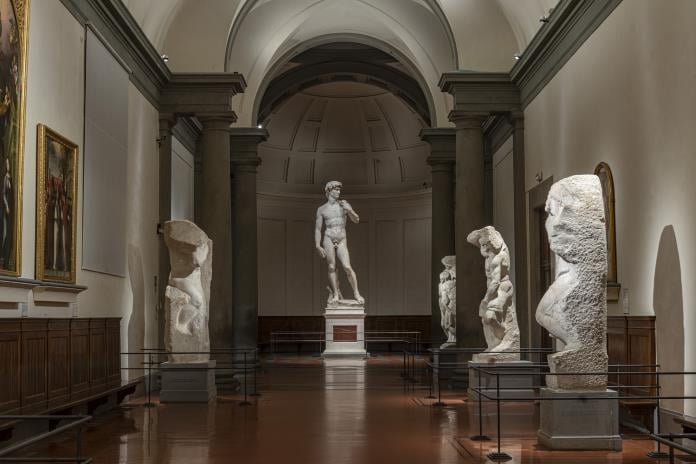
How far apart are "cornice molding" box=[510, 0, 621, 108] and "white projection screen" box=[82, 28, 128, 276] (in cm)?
759

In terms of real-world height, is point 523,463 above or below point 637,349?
below

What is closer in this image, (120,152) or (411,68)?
(120,152)

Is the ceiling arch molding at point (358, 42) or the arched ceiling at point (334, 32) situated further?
the ceiling arch molding at point (358, 42)

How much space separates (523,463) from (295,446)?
2.66 m

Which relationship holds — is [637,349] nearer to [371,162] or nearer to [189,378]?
[189,378]

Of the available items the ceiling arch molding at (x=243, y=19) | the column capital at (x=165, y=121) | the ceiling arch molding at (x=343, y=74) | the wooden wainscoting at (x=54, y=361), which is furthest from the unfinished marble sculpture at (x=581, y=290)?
the ceiling arch molding at (x=343, y=74)

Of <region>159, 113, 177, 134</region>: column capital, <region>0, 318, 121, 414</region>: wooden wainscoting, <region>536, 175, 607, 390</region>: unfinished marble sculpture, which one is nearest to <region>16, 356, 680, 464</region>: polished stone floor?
<region>0, 318, 121, 414</region>: wooden wainscoting

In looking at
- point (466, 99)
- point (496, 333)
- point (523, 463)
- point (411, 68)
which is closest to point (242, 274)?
point (411, 68)

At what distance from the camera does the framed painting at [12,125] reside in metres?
10.9

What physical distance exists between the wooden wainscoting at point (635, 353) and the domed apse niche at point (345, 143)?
76.9ft

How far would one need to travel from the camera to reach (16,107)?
1137 cm

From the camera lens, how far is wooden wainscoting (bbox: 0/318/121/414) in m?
10.5

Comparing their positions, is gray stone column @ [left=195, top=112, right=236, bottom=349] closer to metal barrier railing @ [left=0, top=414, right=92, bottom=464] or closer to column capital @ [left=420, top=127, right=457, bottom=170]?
column capital @ [left=420, top=127, right=457, bottom=170]

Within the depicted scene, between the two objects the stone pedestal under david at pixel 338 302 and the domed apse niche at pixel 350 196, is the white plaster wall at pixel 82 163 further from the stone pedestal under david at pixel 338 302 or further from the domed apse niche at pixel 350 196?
the domed apse niche at pixel 350 196
